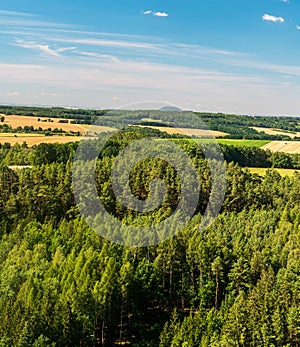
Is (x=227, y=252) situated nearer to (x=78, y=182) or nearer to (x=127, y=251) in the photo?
(x=127, y=251)

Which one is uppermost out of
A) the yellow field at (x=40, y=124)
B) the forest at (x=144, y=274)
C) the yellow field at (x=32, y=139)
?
the yellow field at (x=40, y=124)

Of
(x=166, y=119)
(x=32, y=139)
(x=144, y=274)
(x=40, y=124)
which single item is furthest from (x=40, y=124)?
(x=144, y=274)

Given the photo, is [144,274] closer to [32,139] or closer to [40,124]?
[32,139]

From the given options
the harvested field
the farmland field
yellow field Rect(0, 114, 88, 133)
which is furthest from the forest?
yellow field Rect(0, 114, 88, 133)

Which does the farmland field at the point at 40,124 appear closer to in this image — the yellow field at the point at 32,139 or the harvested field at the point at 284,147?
the yellow field at the point at 32,139

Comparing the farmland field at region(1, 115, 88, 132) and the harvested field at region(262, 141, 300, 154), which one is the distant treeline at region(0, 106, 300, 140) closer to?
the farmland field at region(1, 115, 88, 132)

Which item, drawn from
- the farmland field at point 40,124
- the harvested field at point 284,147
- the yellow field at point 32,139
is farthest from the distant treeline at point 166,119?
the harvested field at point 284,147
